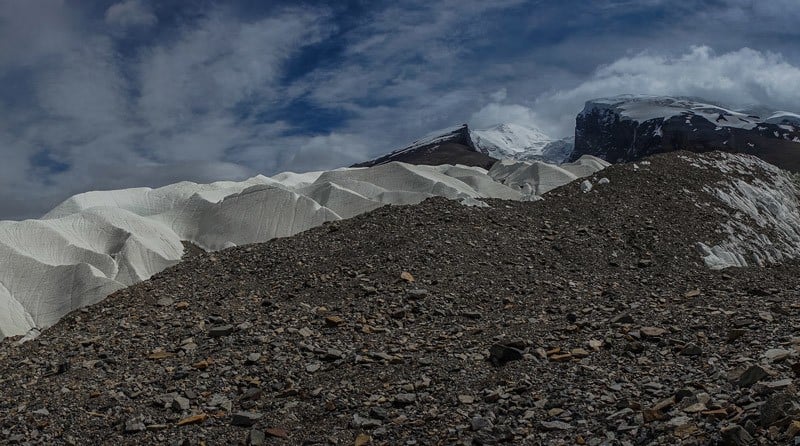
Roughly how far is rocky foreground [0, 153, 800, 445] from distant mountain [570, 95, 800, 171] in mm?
90032

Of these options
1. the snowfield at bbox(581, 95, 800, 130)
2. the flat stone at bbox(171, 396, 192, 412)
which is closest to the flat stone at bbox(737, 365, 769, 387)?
the flat stone at bbox(171, 396, 192, 412)

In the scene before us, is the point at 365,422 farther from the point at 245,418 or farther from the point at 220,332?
the point at 220,332

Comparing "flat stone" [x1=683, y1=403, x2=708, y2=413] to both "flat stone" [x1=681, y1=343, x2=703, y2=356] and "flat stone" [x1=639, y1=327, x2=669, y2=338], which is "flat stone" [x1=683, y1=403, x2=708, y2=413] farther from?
"flat stone" [x1=639, y1=327, x2=669, y2=338]

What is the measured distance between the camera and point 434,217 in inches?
584

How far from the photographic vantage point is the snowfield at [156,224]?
77.9ft

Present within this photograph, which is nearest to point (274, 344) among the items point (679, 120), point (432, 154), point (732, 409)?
point (732, 409)

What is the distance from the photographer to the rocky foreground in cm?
644

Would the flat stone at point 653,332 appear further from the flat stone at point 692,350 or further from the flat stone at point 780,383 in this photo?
the flat stone at point 780,383

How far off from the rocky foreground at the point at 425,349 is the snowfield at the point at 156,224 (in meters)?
4.83

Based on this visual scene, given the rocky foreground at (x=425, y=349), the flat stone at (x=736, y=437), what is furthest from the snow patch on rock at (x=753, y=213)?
the flat stone at (x=736, y=437)

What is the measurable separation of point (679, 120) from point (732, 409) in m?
137

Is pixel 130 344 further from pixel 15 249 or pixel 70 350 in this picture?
pixel 15 249

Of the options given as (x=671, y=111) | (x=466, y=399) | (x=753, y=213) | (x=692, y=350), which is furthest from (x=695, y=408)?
(x=671, y=111)

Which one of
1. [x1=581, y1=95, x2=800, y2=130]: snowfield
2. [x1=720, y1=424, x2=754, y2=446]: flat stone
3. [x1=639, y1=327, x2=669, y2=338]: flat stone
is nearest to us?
[x1=720, y1=424, x2=754, y2=446]: flat stone
